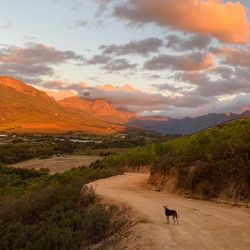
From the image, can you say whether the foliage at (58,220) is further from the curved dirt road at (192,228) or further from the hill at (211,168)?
the hill at (211,168)

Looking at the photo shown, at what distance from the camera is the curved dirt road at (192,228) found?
12.3 m

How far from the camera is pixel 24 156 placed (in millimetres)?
110312

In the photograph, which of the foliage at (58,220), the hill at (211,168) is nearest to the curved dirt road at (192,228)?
the foliage at (58,220)

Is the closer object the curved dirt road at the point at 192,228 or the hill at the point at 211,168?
the curved dirt road at the point at 192,228

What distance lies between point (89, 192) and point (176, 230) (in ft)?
23.8

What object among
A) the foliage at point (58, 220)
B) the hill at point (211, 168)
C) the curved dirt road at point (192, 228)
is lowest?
the foliage at point (58, 220)

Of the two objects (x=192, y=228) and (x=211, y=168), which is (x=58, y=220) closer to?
(x=192, y=228)

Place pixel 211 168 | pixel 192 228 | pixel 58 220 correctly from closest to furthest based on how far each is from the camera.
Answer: pixel 192 228
pixel 58 220
pixel 211 168

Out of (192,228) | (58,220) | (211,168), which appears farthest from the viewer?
(211,168)

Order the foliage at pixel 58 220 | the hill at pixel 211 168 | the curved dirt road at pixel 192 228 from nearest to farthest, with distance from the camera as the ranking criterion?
the curved dirt road at pixel 192 228 < the foliage at pixel 58 220 < the hill at pixel 211 168

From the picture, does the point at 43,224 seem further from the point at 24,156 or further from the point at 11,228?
the point at 24,156

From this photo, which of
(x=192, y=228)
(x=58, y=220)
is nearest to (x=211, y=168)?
(x=192, y=228)

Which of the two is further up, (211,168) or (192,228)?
(211,168)

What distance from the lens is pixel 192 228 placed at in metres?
14.3
